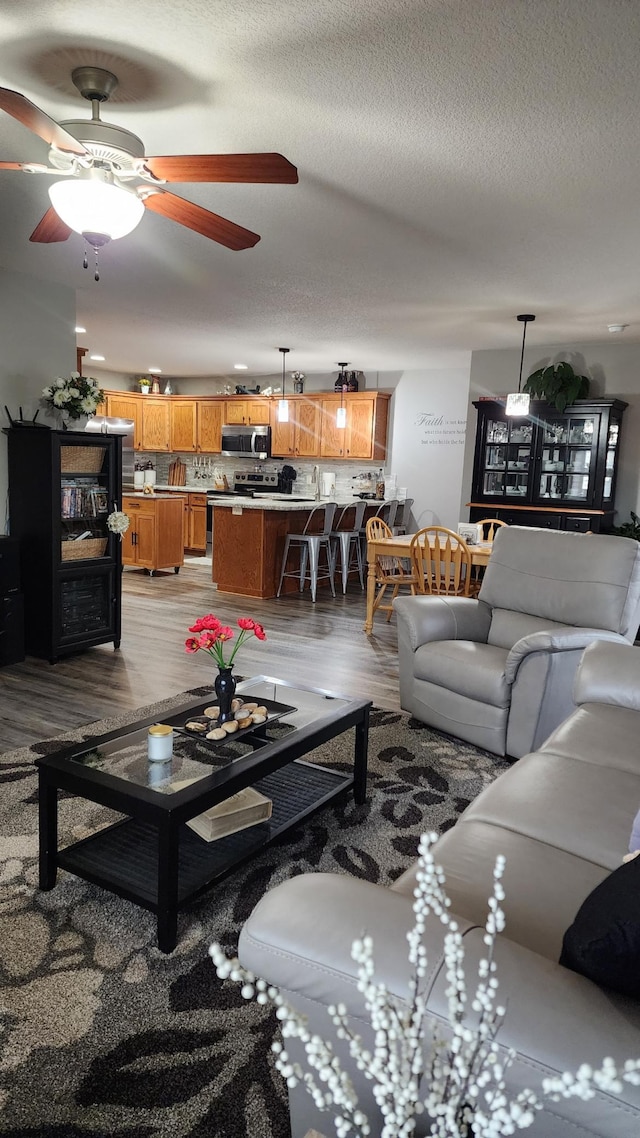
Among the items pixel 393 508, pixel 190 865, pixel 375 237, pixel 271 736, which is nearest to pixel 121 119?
pixel 375 237

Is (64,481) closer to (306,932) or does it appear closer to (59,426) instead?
(59,426)

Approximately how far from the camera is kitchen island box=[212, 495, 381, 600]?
22.9 feet

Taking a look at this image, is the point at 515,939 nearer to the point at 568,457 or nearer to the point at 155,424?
the point at 568,457

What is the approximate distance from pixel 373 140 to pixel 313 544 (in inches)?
178

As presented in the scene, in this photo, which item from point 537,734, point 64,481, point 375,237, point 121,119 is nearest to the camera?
point 121,119

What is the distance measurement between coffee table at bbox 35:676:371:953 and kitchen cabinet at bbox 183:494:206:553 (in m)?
7.64

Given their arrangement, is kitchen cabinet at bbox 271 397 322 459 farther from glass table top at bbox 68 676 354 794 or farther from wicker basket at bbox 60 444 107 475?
glass table top at bbox 68 676 354 794

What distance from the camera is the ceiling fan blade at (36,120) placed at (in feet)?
6.33

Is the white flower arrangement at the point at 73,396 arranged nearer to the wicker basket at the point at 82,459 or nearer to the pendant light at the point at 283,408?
the wicker basket at the point at 82,459

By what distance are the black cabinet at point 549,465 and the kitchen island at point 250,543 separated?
5.79ft

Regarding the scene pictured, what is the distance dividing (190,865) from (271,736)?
0.48 metres

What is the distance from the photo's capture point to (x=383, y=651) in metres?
5.21

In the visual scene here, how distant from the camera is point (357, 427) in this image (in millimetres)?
9055

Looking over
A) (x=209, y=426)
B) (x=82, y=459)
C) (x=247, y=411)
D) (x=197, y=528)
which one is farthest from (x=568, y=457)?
(x=209, y=426)
